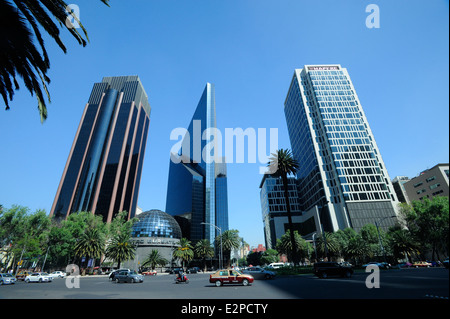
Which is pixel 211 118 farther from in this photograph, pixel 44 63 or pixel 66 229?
pixel 44 63

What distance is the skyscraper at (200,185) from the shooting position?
127562 mm

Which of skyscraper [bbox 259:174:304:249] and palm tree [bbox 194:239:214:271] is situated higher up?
skyscraper [bbox 259:174:304:249]

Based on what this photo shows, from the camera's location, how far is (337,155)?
278 ft

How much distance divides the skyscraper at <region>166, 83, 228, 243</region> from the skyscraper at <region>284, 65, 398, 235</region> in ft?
185

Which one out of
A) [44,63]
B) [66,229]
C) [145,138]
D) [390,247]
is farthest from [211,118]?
[44,63]

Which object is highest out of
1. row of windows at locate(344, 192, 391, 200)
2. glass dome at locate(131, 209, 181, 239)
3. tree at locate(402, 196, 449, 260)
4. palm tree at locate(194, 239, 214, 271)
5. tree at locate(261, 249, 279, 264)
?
row of windows at locate(344, 192, 391, 200)

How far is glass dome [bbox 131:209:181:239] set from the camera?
8494 centimetres

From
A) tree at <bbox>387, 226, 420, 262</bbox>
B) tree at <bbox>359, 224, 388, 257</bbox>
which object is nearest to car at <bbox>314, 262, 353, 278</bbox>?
tree at <bbox>387, 226, 420, 262</bbox>

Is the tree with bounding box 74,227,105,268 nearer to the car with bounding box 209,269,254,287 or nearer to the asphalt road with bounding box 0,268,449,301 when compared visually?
the asphalt road with bounding box 0,268,449,301

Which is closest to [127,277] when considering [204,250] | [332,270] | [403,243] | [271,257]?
[332,270]

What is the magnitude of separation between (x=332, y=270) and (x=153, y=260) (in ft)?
221

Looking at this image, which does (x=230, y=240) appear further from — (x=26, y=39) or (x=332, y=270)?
(x=26, y=39)

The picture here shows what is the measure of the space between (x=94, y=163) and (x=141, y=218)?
5425 cm
